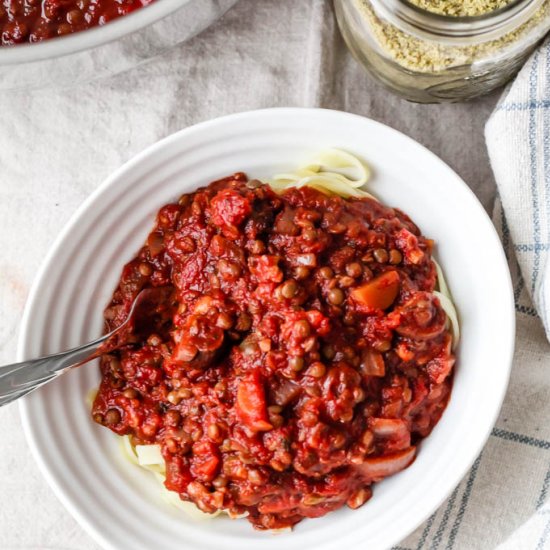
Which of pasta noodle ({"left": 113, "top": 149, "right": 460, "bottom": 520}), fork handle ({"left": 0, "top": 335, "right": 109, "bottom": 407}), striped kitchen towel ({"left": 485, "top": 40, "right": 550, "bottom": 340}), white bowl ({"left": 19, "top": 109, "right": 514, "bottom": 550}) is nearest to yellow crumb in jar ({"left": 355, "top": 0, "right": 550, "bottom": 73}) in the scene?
striped kitchen towel ({"left": 485, "top": 40, "right": 550, "bottom": 340})

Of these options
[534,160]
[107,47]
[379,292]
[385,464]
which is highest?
[107,47]

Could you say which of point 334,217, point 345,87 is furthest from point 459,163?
point 334,217

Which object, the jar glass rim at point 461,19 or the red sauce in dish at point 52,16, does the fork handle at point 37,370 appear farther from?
the jar glass rim at point 461,19

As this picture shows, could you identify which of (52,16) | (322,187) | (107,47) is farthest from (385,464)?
(52,16)

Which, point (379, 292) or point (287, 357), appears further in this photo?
point (379, 292)

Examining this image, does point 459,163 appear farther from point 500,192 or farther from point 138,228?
point 138,228

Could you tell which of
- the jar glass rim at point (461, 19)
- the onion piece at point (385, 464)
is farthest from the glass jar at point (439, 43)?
the onion piece at point (385, 464)

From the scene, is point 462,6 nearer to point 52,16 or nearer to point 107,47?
point 107,47
